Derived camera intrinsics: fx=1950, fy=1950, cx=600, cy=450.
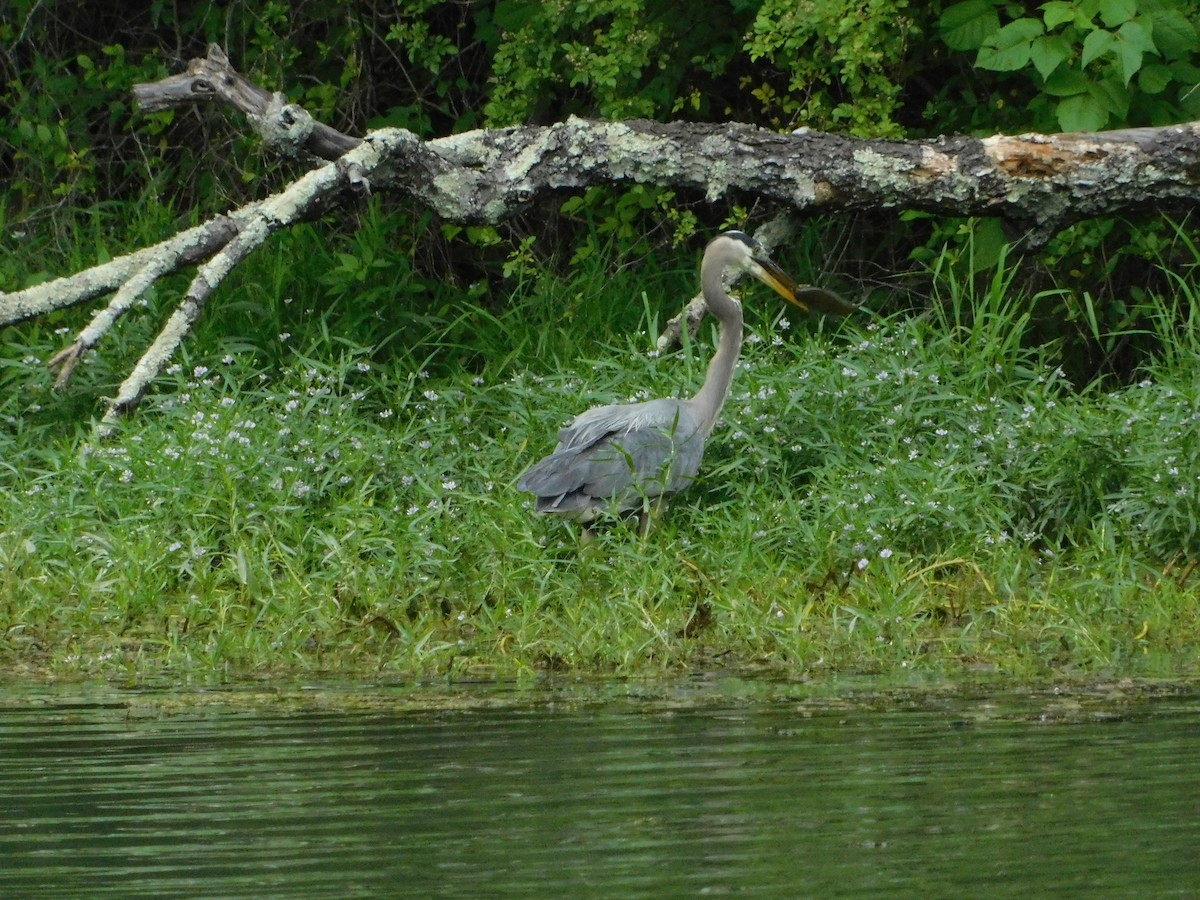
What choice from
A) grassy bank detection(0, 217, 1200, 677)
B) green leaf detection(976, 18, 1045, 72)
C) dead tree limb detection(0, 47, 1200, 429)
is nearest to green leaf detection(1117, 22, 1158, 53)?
green leaf detection(976, 18, 1045, 72)

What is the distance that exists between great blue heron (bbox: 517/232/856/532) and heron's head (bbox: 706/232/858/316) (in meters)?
0.39

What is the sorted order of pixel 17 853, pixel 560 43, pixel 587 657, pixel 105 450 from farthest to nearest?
pixel 560 43, pixel 105 450, pixel 587 657, pixel 17 853

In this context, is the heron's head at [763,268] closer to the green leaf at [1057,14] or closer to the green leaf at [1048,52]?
the green leaf at [1048,52]

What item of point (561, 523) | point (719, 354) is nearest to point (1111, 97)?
point (719, 354)

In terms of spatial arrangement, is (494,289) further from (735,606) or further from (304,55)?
(735,606)

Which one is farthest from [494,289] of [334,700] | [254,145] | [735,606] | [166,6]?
[334,700]

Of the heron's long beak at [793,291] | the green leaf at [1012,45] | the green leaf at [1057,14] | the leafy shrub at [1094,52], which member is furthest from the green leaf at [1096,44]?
the heron's long beak at [793,291]

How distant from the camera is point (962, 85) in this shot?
8.09 metres

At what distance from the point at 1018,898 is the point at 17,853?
1504mm

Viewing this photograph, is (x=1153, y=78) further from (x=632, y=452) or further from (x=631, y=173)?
(x=632, y=452)

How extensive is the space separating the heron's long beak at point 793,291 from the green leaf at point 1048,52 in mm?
1082

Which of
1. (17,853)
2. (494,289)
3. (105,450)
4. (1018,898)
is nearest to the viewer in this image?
(1018,898)

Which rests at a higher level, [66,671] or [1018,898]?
[1018,898]

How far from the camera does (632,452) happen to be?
20.0ft
